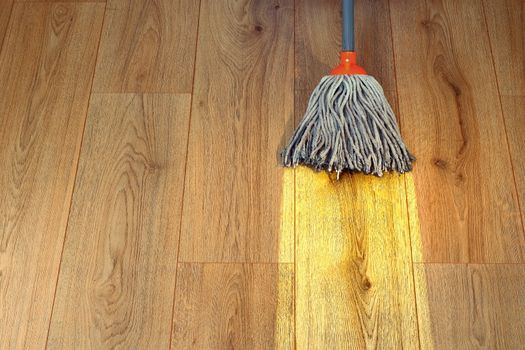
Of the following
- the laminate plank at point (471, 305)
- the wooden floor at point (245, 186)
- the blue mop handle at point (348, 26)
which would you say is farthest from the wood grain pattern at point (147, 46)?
the laminate plank at point (471, 305)

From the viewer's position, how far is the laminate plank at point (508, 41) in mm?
1412

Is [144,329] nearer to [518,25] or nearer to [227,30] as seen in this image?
[227,30]

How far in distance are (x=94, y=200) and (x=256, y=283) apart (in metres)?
0.32

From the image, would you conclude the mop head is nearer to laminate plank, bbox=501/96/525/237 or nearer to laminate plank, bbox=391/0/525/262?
laminate plank, bbox=391/0/525/262

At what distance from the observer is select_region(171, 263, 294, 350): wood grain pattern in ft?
3.75

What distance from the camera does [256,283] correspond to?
119 cm

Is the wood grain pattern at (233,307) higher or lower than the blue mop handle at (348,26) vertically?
lower

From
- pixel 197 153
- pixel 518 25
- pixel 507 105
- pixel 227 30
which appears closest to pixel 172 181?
pixel 197 153

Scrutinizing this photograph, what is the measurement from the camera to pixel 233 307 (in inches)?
46.2

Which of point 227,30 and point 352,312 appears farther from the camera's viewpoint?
point 227,30

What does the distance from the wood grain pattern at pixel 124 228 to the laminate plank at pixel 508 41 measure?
0.61 m

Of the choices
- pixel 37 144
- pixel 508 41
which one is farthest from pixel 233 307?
pixel 508 41

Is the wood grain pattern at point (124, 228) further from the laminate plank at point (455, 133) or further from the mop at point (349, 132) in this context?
the laminate plank at point (455, 133)

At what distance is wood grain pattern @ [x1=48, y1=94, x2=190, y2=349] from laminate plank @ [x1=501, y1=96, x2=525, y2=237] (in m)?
0.58
